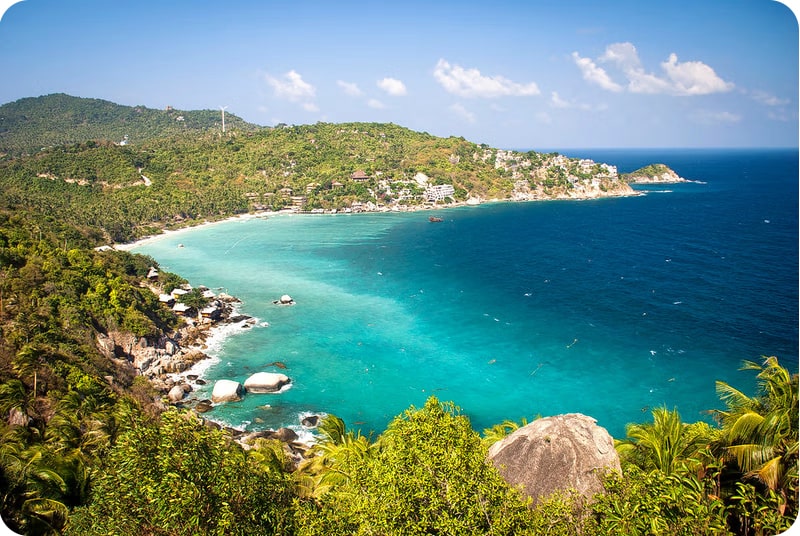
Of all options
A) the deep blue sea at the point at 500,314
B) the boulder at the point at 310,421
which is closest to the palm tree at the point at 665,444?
the deep blue sea at the point at 500,314

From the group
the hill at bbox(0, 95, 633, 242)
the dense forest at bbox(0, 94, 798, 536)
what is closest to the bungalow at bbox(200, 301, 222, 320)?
the dense forest at bbox(0, 94, 798, 536)

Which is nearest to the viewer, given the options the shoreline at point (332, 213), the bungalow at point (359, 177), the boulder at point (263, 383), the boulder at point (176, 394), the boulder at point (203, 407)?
the boulder at point (203, 407)

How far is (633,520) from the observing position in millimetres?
5961

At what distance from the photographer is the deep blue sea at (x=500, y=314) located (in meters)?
24.8

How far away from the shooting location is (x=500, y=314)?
3584cm

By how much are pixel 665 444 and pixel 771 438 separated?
514 cm

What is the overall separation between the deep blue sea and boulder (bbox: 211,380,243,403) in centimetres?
56

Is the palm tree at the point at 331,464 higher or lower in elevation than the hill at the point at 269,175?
lower

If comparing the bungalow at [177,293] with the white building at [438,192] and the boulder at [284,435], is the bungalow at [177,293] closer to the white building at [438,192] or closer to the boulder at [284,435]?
the boulder at [284,435]

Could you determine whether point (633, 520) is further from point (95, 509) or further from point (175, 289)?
point (175, 289)

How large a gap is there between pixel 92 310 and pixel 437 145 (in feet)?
315

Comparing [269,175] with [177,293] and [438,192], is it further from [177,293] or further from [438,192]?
[177,293]

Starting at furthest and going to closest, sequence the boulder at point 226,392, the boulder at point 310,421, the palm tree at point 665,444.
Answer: the boulder at point 226,392
the boulder at point 310,421
the palm tree at point 665,444

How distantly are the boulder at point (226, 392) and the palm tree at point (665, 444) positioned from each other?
Result: 18903 mm
